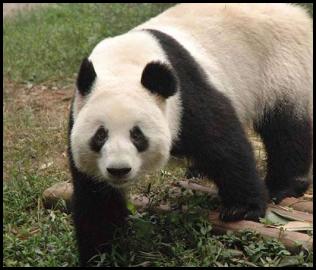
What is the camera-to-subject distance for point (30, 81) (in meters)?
8.92

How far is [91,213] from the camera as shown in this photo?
420 centimetres

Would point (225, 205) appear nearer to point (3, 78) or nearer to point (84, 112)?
point (84, 112)

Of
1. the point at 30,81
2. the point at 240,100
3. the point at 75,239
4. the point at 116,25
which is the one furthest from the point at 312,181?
the point at 116,25

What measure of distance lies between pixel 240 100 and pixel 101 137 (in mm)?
1636

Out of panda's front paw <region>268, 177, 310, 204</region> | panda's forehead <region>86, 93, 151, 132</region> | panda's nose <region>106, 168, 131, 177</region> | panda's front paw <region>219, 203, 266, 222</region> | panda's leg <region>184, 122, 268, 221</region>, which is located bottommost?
panda's front paw <region>268, 177, 310, 204</region>

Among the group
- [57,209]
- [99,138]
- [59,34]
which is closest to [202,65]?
[99,138]

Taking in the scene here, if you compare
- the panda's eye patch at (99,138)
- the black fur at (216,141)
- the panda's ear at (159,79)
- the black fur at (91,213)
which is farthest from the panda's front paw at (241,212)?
the panda's eye patch at (99,138)

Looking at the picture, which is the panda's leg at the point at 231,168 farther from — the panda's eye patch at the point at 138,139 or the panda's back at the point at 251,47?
the panda's back at the point at 251,47

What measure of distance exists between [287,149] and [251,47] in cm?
84

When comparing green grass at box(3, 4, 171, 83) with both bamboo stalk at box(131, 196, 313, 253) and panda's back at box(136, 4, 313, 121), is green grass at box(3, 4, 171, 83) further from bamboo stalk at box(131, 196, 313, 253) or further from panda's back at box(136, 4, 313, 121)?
bamboo stalk at box(131, 196, 313, 253)

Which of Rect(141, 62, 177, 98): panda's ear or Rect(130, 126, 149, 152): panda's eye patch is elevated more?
Rect(141, 62, 177, 98): panda's ear

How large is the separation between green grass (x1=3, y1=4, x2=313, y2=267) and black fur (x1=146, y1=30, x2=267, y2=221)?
29cm

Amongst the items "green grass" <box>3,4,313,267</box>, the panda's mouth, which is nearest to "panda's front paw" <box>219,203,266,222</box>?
"green grass" <box>3,4,313,267</box>

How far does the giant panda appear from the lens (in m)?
3.74
